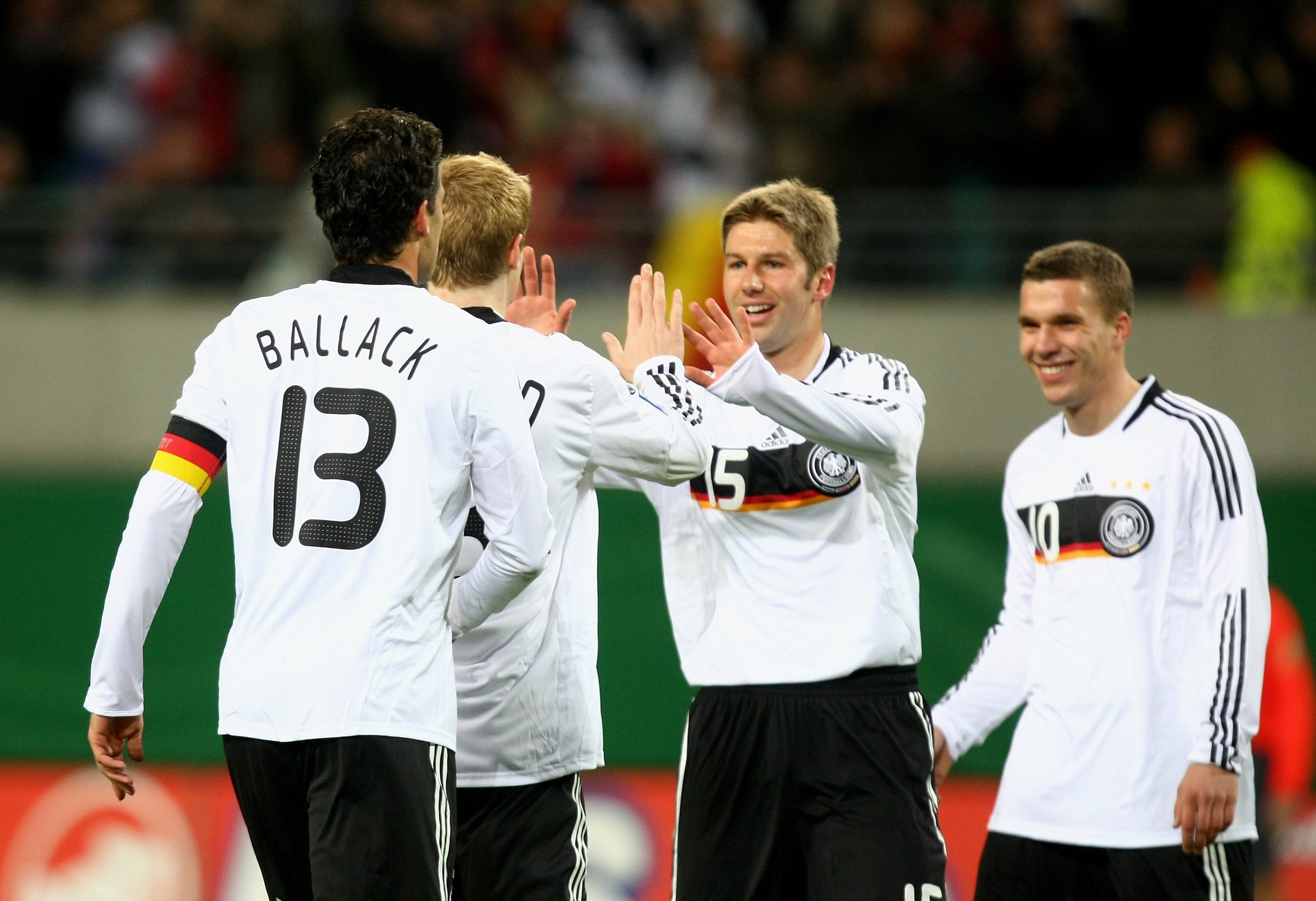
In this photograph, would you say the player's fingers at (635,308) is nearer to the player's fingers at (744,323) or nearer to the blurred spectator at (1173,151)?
the player's fingers at (744,323)

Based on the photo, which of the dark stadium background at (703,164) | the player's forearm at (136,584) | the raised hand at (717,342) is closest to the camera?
the player's forearm at (136,584)

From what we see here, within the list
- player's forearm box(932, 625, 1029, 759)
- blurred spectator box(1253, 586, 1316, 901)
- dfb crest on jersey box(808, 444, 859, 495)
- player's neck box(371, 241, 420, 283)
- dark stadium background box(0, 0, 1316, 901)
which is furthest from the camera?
dark stadium background box(0, 0, 1316, 901)

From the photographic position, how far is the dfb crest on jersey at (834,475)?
14.6 feet

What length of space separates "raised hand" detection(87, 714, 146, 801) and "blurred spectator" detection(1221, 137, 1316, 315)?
24.9 feet

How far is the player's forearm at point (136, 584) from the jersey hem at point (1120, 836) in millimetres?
2503

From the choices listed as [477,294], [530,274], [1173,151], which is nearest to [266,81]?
[1173,151]

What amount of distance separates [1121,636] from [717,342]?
4.74 ft

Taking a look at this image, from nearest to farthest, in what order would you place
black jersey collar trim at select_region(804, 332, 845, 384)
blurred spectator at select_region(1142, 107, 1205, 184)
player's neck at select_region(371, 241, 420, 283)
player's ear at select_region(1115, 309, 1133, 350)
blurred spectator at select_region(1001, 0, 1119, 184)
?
player's neck at select_region(371, 241, 420, 283) → black jersey collar trim at select_region(804, 332, 845, 384) → player's ear at select_region(1115, 309, 1133, 350) → blurred spectator at select_region(1142, 107, 1205, 184) → blurred spectator at select_region(1001, 0, 1119, 184)

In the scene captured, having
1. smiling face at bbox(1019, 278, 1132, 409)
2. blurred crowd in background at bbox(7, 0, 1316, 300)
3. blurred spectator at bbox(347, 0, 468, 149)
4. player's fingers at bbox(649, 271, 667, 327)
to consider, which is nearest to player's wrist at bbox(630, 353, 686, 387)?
player's fingers at bbox(649, 271, 667, 327)

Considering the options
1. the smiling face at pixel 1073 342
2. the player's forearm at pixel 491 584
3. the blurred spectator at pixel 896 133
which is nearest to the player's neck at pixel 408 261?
the player's forearm at pixel 491 584

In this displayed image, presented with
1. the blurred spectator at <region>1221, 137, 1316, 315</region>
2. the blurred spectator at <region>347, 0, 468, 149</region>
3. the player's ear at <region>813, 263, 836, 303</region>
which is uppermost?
the blurred spectator at <region>347, 0, 468, 149</region>

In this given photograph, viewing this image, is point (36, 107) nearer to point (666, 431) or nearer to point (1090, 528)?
point (666, 431)

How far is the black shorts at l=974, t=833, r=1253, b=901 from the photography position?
4324 mm

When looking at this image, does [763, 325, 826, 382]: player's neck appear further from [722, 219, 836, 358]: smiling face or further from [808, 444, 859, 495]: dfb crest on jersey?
[808, 444, 859, 495]: dfb crest on jersey
